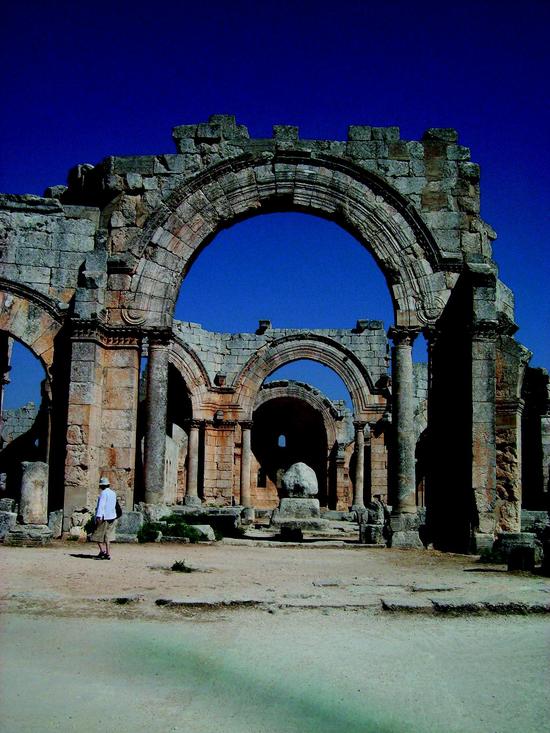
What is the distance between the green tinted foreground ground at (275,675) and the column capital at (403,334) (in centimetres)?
856

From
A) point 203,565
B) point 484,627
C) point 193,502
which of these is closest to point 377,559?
point 203,565

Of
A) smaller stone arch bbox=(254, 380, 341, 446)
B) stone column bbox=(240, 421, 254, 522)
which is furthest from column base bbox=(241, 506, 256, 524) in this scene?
smaller stone arch bbox=(254, 380, 341, 446)

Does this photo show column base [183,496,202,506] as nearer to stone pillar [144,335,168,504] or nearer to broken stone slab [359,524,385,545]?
broken stone slab [359,524,385,545]

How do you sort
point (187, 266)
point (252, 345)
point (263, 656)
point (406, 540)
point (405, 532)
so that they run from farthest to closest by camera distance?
point (252, 345), point (187, 266), point (405, 532), point (406, 540), point (263, 656)

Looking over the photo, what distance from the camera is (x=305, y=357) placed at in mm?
29781

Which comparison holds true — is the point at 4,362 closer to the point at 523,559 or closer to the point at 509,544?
the point at 509,544

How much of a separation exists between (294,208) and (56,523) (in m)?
6.90

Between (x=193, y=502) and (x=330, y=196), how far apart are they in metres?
14.7

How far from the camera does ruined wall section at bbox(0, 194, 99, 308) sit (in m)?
14.5

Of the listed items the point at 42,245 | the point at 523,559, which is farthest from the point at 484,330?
the point at 42,245

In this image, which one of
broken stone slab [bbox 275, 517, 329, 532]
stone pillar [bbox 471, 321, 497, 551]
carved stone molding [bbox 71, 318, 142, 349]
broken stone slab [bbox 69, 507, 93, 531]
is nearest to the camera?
stone pillar [bbox 471, 321, 497, 551]

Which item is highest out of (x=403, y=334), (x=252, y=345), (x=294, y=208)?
(x=294, y=208)

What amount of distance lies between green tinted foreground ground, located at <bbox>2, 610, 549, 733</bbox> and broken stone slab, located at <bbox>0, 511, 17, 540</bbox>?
631cm

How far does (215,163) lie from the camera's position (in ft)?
49.0
